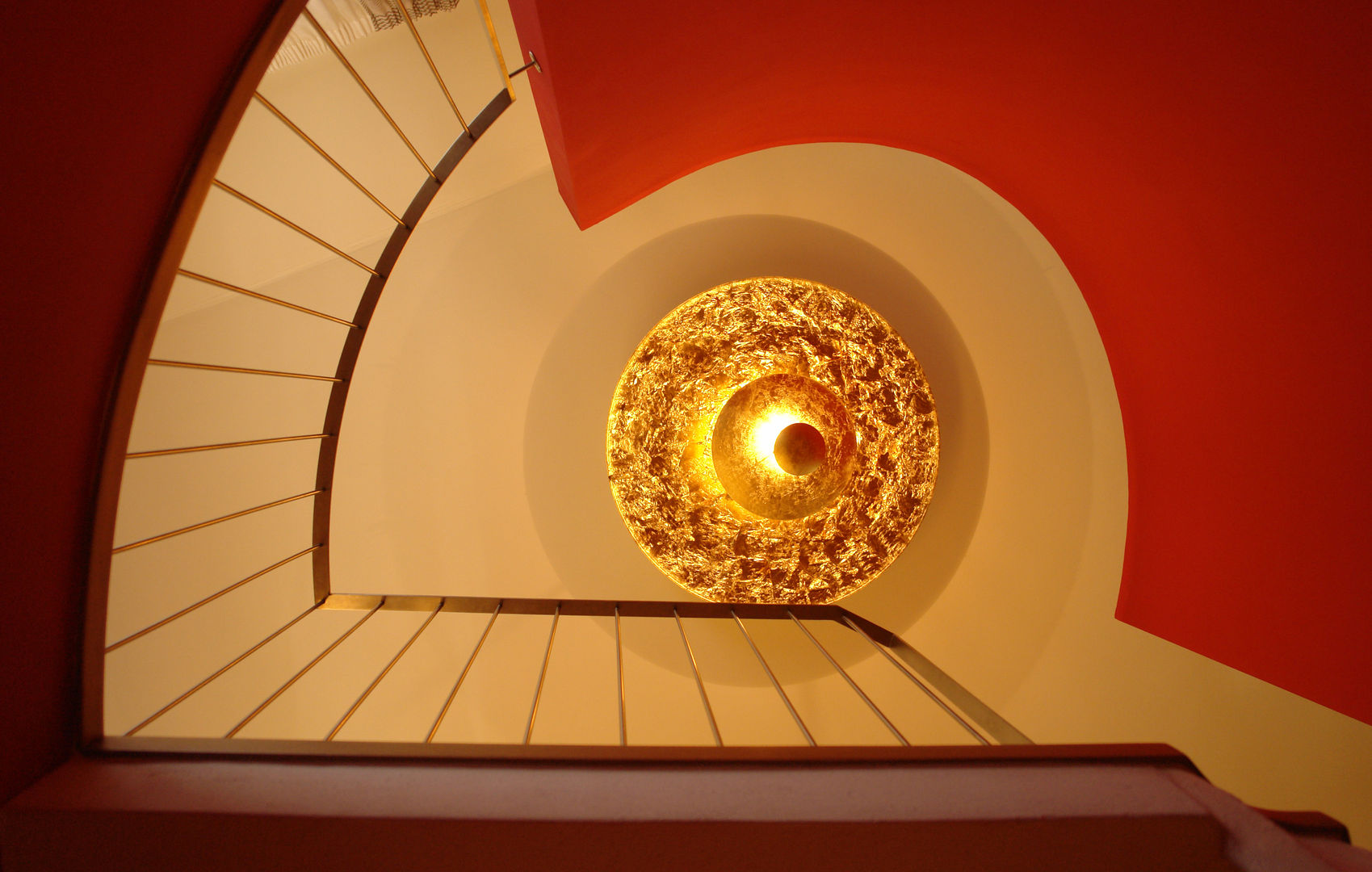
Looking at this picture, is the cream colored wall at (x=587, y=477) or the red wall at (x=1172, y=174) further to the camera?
the cream colored wall at (x=587, y=477)

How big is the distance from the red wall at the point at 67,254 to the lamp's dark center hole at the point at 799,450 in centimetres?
276

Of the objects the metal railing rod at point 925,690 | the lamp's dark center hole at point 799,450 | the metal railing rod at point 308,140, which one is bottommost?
the metal railing rod at point 925,690

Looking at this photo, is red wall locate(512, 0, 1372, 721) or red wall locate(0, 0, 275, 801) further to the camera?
red wall locate(512, 0, 1372, 721)

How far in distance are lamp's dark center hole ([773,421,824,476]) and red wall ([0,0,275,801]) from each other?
2761mm

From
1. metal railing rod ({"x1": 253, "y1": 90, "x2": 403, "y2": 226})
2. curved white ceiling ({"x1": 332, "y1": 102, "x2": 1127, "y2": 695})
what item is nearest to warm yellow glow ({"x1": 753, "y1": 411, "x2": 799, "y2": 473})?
curved white ceiling ({"x1": 332, "y1": 102, "x2": 1127, "y2": 695})

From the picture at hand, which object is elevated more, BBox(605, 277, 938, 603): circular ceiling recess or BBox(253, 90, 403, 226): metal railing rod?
BBox(253, 90, 403, 226): metal railing rod

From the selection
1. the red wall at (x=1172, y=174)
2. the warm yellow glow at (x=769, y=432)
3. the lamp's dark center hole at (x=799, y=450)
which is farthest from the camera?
the warm yellow glow at (x=769, y=432)

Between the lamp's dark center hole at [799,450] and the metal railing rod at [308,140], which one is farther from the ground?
the metal railing rod at [308,140]

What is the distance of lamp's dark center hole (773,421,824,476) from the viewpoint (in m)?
3.46

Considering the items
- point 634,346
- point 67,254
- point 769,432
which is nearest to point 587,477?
point 634,346

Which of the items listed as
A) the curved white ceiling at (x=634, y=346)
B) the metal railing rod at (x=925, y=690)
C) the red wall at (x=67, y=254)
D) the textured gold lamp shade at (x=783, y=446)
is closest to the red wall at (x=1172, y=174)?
the red wall at (x=67, y=254)

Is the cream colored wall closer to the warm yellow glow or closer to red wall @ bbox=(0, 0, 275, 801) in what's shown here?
the warm yellow glow

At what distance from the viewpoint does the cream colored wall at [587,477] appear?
370 centimetres

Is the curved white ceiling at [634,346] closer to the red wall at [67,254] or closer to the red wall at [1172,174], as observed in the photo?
the red wall at [1172,174]
